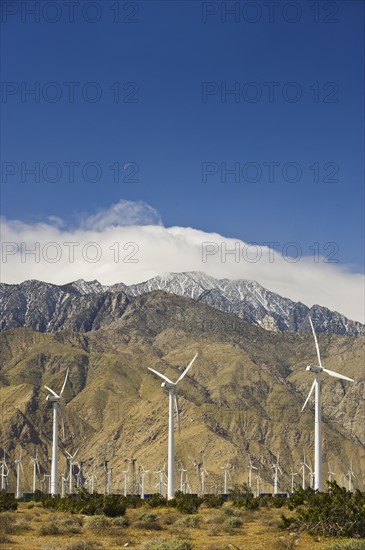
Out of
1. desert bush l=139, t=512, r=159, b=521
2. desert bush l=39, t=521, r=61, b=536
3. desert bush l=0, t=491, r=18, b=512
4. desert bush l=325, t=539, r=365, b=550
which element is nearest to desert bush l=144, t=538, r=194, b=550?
desert bush l=325, t=539, r=365, b=550

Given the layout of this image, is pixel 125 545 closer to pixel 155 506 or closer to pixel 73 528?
pixel 73 528

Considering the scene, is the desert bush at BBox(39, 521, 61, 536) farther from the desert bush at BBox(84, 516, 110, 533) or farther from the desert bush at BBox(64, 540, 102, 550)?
the desert bush at BBox(64, 540, 102, 550)

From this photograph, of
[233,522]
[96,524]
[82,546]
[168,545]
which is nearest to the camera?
[168,545]

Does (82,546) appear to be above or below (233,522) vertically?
above

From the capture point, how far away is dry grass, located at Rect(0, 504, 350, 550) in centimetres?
3228

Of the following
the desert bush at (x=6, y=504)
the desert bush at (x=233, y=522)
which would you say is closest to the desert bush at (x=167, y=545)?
the desert bush at (x=233, y=522)

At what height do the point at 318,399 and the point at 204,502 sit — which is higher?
the point at 318,399

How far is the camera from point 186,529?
135ft

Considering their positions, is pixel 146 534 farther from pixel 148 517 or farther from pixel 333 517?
pixel 333 517

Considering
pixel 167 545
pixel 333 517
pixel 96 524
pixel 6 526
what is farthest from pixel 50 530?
pixel 333 517

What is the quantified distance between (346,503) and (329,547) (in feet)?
22.0

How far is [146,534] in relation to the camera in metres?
37.7

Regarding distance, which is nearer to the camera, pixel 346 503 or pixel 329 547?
pixel 329 547

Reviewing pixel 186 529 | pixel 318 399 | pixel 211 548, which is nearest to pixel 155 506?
pixel 318 399
